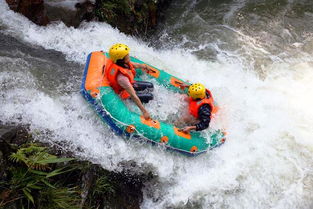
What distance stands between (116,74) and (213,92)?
239 cm

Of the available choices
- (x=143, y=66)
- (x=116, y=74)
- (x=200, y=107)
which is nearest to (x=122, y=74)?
(x=116, y=74)

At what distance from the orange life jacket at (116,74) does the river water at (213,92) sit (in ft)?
1.88

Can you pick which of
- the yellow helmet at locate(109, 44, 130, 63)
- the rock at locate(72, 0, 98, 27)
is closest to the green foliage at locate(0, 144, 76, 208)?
the yellow helmet at locate(109, 44, 130, 63)

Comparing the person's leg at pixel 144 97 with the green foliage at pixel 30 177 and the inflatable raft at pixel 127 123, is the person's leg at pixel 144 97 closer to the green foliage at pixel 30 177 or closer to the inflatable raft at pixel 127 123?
the inflatable raft at pixel 127 123

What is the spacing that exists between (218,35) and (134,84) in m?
3.87

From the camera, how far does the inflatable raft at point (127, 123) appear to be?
509cm

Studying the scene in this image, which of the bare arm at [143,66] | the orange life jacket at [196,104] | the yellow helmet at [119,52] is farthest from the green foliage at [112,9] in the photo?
the orange life jacket at [196,104]

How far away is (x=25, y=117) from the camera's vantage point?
15.8ft

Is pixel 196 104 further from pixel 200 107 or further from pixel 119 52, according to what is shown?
pixel 119 52

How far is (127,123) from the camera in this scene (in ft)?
16.6

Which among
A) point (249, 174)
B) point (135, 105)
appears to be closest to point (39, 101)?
point (135, 105)

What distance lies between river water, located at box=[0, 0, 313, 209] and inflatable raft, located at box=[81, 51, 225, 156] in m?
0.18

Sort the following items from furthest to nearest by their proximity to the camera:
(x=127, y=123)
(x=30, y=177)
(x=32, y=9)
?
(x=32, y=9), (x=127, y=123), (x=30, y=177)

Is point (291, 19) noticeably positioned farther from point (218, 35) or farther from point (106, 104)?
point (106, 104)
